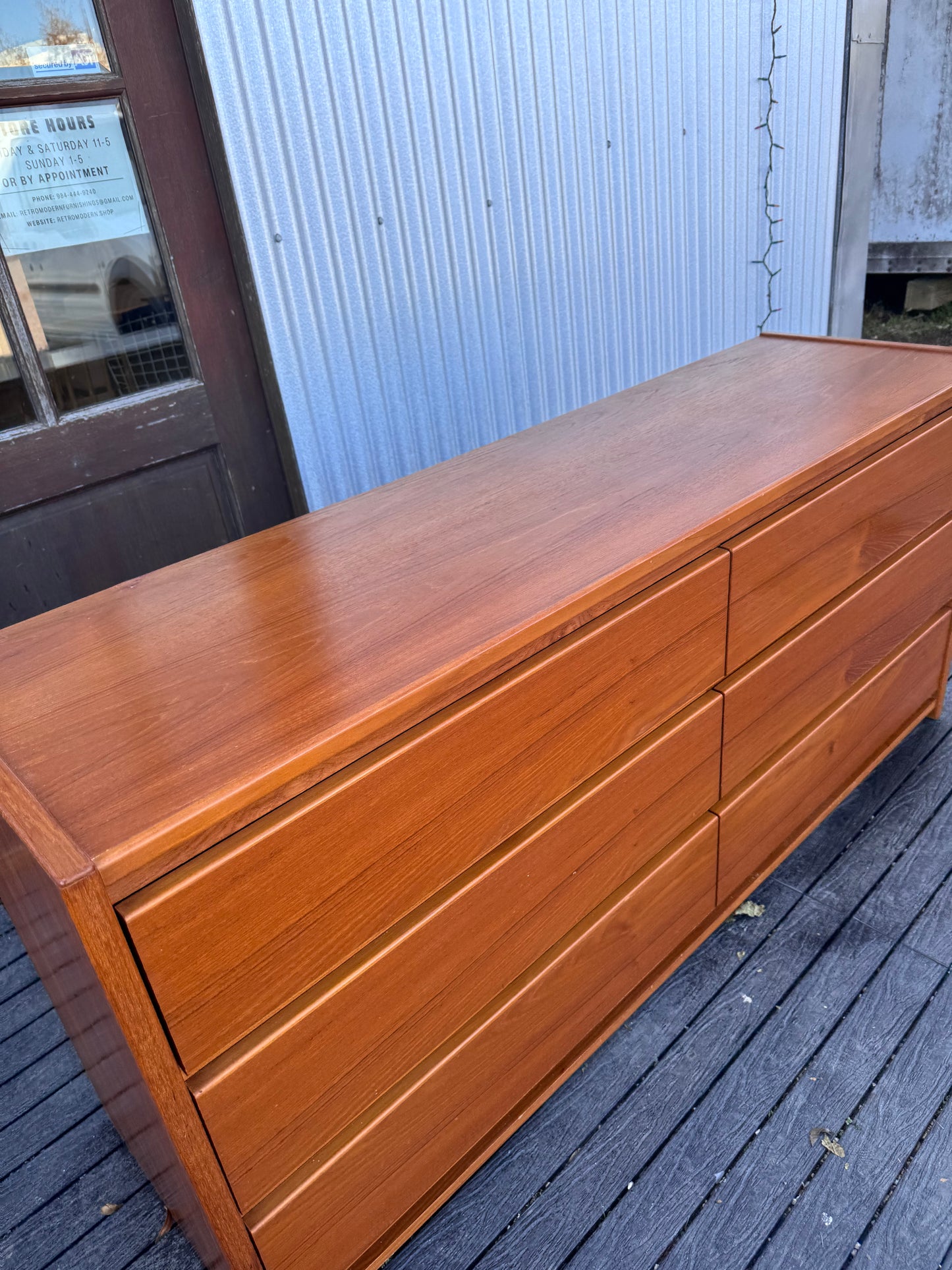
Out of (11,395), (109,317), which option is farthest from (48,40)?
(11,395)

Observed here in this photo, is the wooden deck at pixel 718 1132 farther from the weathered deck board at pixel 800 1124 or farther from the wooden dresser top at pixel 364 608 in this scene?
the wooden dresser top at pixel 364 608

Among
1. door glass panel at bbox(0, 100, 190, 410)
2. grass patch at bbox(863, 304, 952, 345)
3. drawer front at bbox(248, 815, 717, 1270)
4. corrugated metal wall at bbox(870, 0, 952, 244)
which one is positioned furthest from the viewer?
grass patch at bbox(863, 304, 952, 345)

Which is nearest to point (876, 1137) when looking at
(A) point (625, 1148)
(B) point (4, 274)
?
(A) point (625, 1148)

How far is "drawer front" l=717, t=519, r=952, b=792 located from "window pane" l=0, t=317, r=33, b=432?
151 cm

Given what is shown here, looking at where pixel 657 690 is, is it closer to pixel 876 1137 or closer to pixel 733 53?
pixel 876 1137

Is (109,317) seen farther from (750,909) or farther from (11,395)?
(750,909)

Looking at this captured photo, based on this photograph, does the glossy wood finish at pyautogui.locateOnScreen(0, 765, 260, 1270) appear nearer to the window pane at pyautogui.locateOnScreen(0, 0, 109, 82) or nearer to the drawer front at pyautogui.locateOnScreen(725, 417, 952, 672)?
the drawer front at pyautogui.locateOnScreen(725, 417, 952, 672)

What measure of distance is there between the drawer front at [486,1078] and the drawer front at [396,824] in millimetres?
295

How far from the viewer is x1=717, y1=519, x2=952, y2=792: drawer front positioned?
1.50 metres

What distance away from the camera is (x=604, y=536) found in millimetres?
1240

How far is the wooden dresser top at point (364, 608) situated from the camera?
849 millimetres

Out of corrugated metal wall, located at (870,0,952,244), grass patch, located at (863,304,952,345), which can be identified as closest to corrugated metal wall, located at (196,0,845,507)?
corrugated metal wall, located at (870,0,952,244)

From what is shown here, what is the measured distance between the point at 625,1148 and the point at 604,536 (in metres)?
0.97

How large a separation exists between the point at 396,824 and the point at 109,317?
1.49 m
